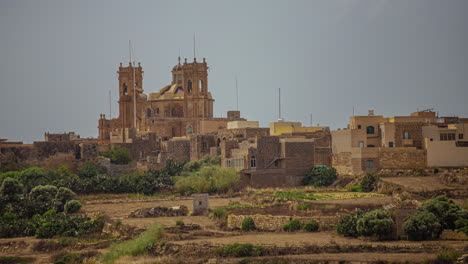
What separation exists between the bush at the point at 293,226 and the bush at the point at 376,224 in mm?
3383

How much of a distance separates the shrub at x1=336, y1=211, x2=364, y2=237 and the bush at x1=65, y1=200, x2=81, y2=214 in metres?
15.6

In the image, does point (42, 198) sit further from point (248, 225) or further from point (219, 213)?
point (248, 225)

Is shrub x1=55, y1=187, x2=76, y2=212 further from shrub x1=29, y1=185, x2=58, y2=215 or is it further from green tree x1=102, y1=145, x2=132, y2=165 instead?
green tree x1=102, y1=145, x2=132, y2=165

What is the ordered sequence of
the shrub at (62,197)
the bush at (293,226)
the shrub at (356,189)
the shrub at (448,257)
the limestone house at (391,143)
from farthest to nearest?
the limestone house at (391,143) < the shrub at (356,189) < the shrub at (62,197) < the bush at (293,226) < the shrub at (448,257)

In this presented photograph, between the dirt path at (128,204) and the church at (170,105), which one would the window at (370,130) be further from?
the church at (170,105)


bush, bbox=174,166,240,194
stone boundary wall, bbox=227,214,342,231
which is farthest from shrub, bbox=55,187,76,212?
stone boundary wall, bbox=227,214,342,231

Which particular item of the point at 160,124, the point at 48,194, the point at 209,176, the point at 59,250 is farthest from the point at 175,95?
the point at 59,250

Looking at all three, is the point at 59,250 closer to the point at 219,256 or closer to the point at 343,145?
the point at 219,256

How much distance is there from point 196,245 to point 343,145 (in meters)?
21.2

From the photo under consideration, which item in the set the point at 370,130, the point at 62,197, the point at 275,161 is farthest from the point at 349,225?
the point at 370,130

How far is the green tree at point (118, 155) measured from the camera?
212ft

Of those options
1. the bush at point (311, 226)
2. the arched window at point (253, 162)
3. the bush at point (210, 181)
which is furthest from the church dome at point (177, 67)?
the bush at point (311, 226)

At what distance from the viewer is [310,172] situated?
54906mm

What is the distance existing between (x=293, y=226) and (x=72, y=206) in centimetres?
1356
